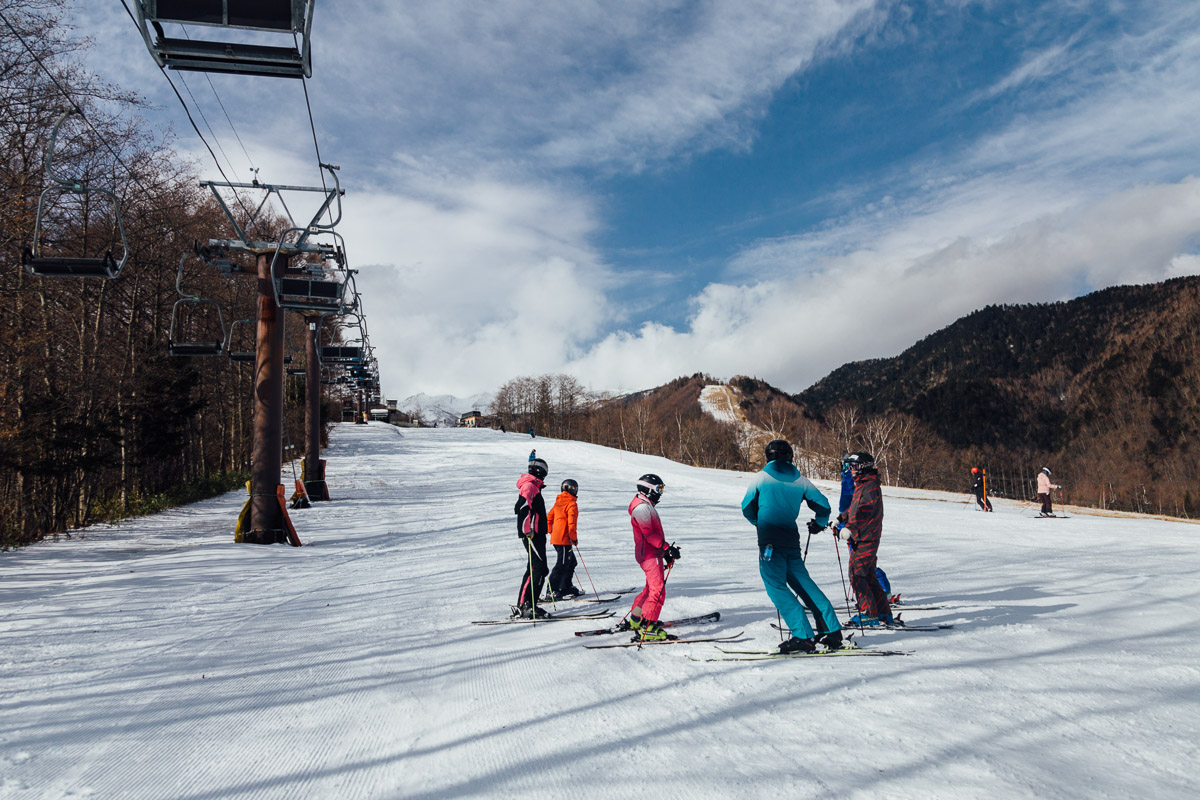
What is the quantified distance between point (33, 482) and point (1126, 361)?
18366 cm

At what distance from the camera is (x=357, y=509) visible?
1802cm

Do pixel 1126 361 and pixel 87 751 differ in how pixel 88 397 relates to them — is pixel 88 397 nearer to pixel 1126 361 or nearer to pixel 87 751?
pixel 87 751

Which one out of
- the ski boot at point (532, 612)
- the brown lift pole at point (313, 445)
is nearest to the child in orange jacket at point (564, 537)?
the ski boot at point (532, 612)

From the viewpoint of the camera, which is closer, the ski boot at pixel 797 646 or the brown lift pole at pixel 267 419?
the ski boot at pixel 797 646

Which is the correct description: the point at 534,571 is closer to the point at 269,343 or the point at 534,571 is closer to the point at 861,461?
the point at 861,461

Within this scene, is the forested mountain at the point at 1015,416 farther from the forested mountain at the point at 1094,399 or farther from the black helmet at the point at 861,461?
the black helmet at the point at 861,461

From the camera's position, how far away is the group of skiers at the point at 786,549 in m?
5.43

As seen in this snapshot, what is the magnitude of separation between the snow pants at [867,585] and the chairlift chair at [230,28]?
6.73 metres

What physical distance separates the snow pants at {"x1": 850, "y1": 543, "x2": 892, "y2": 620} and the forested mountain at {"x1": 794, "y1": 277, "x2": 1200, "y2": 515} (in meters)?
81.6

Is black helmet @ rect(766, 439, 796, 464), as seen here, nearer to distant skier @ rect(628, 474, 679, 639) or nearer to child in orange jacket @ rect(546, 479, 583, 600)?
distant skier @ rect(628, 474, 679, 639)

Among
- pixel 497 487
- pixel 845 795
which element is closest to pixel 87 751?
pixel 845 795

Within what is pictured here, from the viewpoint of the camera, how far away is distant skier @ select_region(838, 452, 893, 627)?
6.18 meters

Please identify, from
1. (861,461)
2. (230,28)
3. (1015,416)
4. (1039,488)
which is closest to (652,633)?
(861,461)

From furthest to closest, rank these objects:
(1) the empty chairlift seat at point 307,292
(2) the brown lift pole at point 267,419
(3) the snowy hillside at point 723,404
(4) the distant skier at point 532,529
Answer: (3) the snowy hillside at point 723,404
(2) the brown lift pole at point 267,419
(1) the empty chairlift seat at point 307,292
(4) the distant skier at point 532,529
